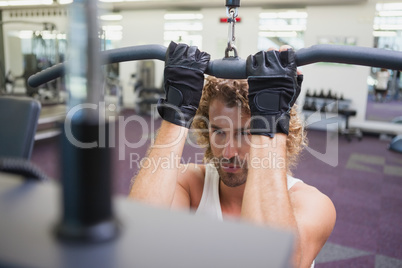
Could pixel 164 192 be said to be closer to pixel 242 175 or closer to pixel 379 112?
pixel 242 175

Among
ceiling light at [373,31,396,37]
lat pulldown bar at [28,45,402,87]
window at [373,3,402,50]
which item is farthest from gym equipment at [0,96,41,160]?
ceiling light at [373,31,396,37]

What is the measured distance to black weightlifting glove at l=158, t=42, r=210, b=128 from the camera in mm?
1104

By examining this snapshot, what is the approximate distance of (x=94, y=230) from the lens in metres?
0.25

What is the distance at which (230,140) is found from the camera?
55.8 inches

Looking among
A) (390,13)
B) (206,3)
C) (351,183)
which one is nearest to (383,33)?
(390,13)

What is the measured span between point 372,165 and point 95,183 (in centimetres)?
597

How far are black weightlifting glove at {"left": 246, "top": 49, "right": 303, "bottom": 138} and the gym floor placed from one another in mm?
414

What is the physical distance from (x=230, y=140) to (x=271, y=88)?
44 cm

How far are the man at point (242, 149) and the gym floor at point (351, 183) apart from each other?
0.76ft

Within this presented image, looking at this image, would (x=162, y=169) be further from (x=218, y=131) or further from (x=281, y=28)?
(x=281, y=28)

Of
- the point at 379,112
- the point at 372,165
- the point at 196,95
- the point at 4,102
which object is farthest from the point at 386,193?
the point at 379,112

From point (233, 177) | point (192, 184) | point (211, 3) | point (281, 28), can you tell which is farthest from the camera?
point (281, 28)

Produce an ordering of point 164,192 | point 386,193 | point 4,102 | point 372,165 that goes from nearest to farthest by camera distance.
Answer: point 164,192 < point 4,102 < point 386,193 < point 372,165

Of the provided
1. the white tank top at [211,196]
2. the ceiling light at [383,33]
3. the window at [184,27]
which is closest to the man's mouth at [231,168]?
the white tank top at [211,196]
